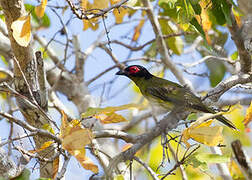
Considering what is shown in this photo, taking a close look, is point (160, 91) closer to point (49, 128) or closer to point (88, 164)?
point (49, 128)

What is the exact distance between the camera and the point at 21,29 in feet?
10.6

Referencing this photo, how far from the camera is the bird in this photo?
4.30 meters

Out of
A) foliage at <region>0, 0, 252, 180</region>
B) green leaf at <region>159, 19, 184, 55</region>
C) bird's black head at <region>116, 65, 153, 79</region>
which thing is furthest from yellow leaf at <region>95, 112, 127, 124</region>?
green leaf at <region>159, 19, 184, 55</region>

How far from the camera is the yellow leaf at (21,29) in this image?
10.6 feet

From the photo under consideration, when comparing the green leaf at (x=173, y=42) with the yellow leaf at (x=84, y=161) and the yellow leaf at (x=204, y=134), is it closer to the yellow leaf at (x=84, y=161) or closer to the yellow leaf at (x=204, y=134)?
the yellow leaf at (x=204, y=134)

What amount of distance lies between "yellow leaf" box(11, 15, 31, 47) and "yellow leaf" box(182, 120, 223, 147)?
1.46m

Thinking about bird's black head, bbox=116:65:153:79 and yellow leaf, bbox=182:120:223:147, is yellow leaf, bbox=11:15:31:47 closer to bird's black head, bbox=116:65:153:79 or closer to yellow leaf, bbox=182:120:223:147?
yellow leaf, bbox=182:120:223:147

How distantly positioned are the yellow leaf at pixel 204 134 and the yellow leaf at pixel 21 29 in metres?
A: 1.46

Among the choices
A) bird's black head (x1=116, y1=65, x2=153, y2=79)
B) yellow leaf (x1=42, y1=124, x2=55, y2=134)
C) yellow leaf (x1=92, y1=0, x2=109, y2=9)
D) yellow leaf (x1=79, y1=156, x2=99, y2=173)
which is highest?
bird's black head (x1=116, y1=65, x2=153, y2=79)

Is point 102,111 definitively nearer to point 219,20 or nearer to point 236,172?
point 219,20

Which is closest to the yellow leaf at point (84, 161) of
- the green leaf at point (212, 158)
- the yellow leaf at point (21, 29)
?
the green leaf at point (212, 158)

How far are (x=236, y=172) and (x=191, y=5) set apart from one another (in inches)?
97.9

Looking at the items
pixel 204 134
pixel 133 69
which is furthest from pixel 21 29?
pixel 133 69

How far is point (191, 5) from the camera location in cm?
317
